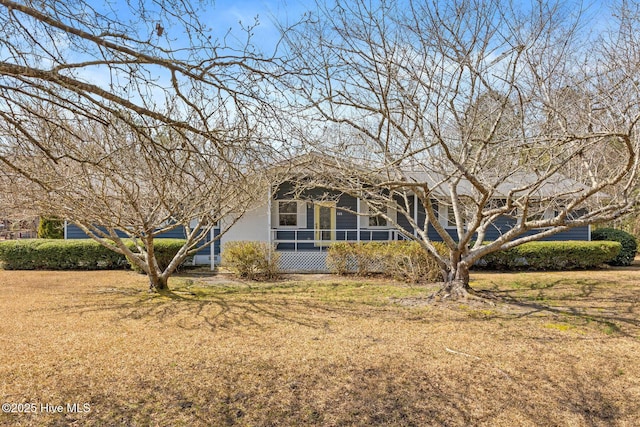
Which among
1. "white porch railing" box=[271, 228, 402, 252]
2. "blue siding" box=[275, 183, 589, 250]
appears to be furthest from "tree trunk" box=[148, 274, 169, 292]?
"blue siding" box=[275, 183, 589, 250]

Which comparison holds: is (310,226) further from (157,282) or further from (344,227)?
(157,282)

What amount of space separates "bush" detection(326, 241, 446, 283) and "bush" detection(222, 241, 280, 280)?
1.79 meters

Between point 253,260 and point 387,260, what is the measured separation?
3.74 meters

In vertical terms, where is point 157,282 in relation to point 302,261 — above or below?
below

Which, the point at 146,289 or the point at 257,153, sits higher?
the point at 257,153

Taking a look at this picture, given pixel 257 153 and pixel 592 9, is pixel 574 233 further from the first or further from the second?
pixel 257 153

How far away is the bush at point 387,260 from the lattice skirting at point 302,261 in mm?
793

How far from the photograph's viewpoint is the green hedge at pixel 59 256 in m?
13.8

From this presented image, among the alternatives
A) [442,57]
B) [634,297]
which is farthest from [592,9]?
[634,297]

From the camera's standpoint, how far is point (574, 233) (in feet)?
56.8

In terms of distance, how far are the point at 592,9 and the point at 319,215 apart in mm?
11183

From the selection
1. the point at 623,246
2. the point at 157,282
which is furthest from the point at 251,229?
the point at 623,246

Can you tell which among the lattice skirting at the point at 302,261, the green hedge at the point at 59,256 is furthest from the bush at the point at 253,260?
the green hedge at the point at 59,256

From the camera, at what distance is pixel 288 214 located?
16906 mm
